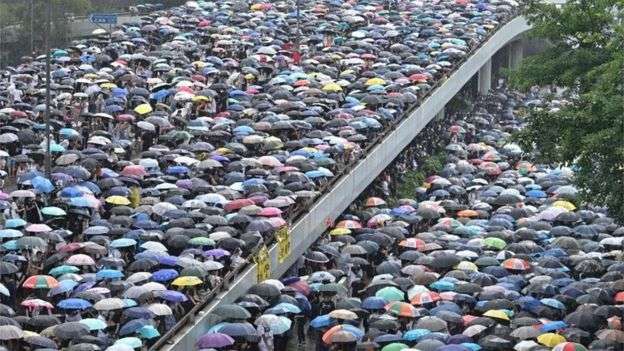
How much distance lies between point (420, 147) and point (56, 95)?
11.5 metres

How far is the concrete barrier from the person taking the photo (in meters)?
24.2

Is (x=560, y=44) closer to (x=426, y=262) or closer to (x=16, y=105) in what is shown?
(x=426, y=262)

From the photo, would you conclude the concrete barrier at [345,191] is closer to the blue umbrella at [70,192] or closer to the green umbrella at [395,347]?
the green umbrella at [395,347]

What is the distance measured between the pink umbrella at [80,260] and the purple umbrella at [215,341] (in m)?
3.02

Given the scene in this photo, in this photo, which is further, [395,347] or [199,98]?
[199,98]

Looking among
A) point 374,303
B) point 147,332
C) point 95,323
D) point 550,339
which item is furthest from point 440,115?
point 95,323

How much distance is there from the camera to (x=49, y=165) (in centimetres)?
2916

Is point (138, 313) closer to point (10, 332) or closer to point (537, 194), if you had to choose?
point (10, 332)

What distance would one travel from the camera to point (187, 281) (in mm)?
24344

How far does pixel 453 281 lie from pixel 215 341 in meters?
5.31

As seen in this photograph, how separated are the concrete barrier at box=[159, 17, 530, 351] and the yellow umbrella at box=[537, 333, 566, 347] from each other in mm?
5158

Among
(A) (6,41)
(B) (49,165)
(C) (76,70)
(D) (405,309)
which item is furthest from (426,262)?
(A) (6,41)

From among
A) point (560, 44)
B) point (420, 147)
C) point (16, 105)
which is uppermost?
point (560, 44)

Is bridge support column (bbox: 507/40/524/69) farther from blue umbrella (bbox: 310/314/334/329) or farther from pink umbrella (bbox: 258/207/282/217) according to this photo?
blue umbrella (bbox: 310/314/334/329)
